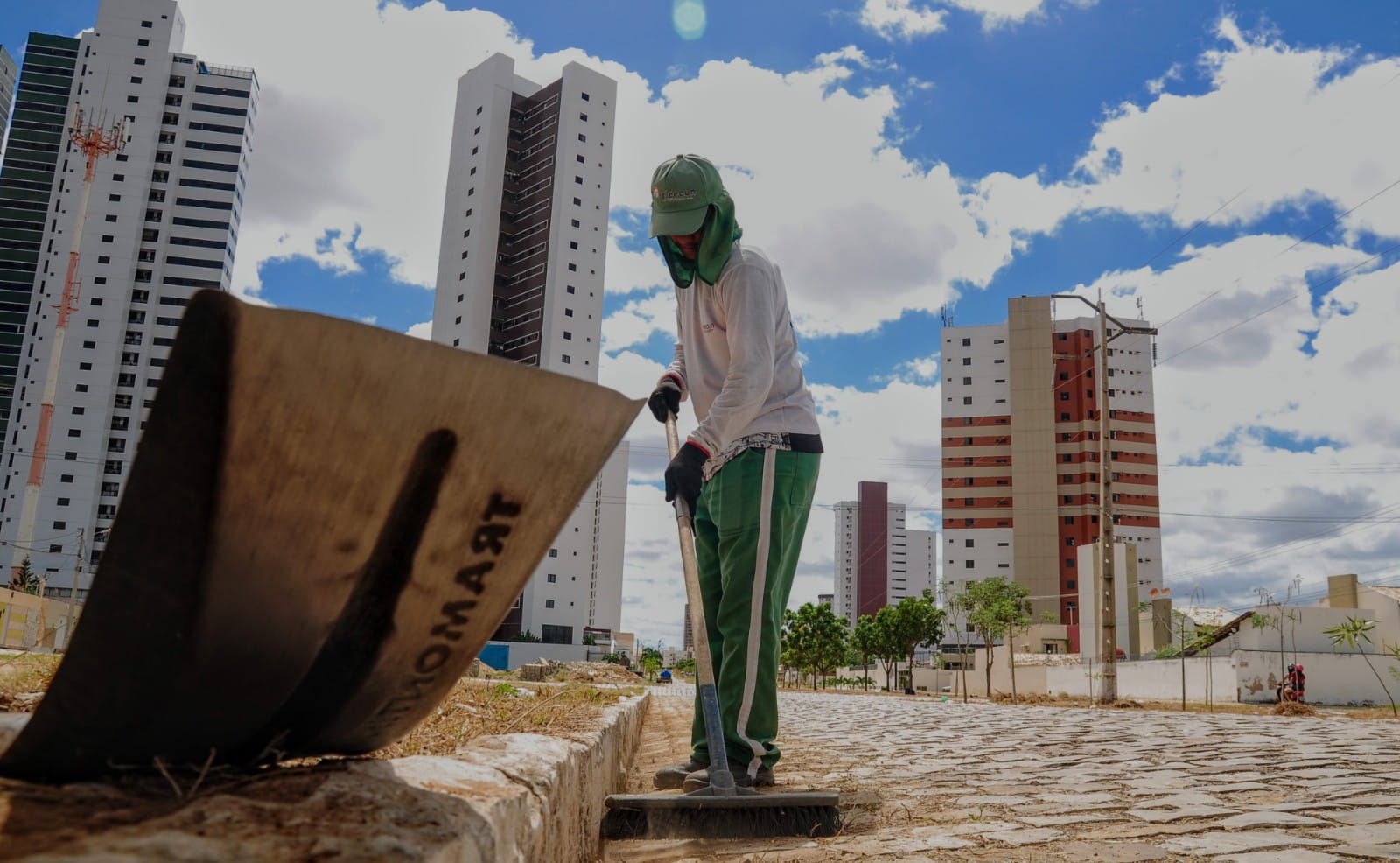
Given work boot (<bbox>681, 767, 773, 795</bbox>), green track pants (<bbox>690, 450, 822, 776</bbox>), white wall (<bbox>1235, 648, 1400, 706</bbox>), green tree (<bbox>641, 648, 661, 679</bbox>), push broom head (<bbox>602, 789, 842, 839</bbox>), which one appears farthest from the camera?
green tree (<bbox>641, 648, 661, 679</bbox>)

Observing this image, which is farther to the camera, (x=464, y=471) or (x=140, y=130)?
(x=140, y=130)

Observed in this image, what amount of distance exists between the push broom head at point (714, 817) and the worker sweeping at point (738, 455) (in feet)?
1.06

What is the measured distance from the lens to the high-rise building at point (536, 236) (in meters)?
70.7

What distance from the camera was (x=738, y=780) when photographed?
3.05 meters

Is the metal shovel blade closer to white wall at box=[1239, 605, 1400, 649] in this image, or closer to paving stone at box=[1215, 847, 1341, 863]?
paving stone at box=[1215, 847, 1341, 863]

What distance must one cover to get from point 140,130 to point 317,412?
9145cm

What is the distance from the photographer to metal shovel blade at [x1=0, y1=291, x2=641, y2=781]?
103cm

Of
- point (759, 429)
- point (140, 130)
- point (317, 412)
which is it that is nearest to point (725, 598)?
point (759, 429)

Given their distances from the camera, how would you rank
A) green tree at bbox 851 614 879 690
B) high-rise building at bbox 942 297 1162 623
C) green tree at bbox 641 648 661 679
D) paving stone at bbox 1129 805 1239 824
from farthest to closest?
high-rise building at bbox 942 297 1162 623 < green tree at bbox 851 614 879 690 < green tree at bbox 641 648 661 679 < paving stone at bbox 1129 805 1239 824

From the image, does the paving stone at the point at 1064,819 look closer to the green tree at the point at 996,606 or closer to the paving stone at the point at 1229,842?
the paving stone at the point at 1229,842

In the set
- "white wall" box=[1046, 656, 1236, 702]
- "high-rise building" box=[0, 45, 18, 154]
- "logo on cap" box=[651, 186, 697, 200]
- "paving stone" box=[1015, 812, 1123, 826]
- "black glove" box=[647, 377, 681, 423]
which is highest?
"high-rise building" box=[0, 45, 18, 154]

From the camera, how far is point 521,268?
7475 centimetres

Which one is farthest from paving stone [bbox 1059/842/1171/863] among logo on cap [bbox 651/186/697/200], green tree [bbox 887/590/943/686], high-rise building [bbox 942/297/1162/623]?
high-rise building [bbox 942/297/1162/623]

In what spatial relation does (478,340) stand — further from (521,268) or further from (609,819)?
(609,819)
